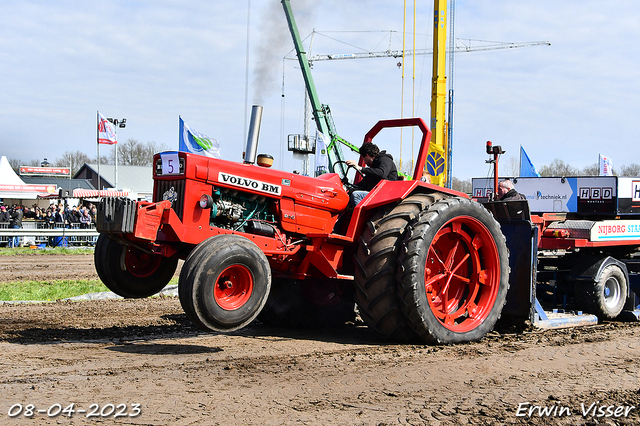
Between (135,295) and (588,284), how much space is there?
5.75 metres

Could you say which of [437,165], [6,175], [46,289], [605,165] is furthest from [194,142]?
[6,175]

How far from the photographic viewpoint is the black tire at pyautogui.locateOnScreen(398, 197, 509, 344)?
573 cm

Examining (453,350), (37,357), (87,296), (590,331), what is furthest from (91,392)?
(87,296)

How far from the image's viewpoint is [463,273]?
21.9 feet

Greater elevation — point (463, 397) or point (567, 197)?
point (567, 197)

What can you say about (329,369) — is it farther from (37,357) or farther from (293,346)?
(37,357)

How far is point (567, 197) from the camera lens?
13.0 meters

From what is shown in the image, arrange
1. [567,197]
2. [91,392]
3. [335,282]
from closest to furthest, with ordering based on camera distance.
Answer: [91,392] < [335,282] < [567,197]

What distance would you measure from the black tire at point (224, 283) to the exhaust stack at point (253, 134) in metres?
1.29

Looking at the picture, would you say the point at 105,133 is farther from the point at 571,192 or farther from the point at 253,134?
the point at 253,134

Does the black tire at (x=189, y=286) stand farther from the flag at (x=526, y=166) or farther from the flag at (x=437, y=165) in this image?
the flag at (x=526, y=166)

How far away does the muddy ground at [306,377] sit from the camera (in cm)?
365

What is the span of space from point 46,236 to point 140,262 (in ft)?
60.6

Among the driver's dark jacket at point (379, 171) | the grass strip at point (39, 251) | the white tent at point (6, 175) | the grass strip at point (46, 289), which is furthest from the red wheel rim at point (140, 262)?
the white tent at point (6, 175)
